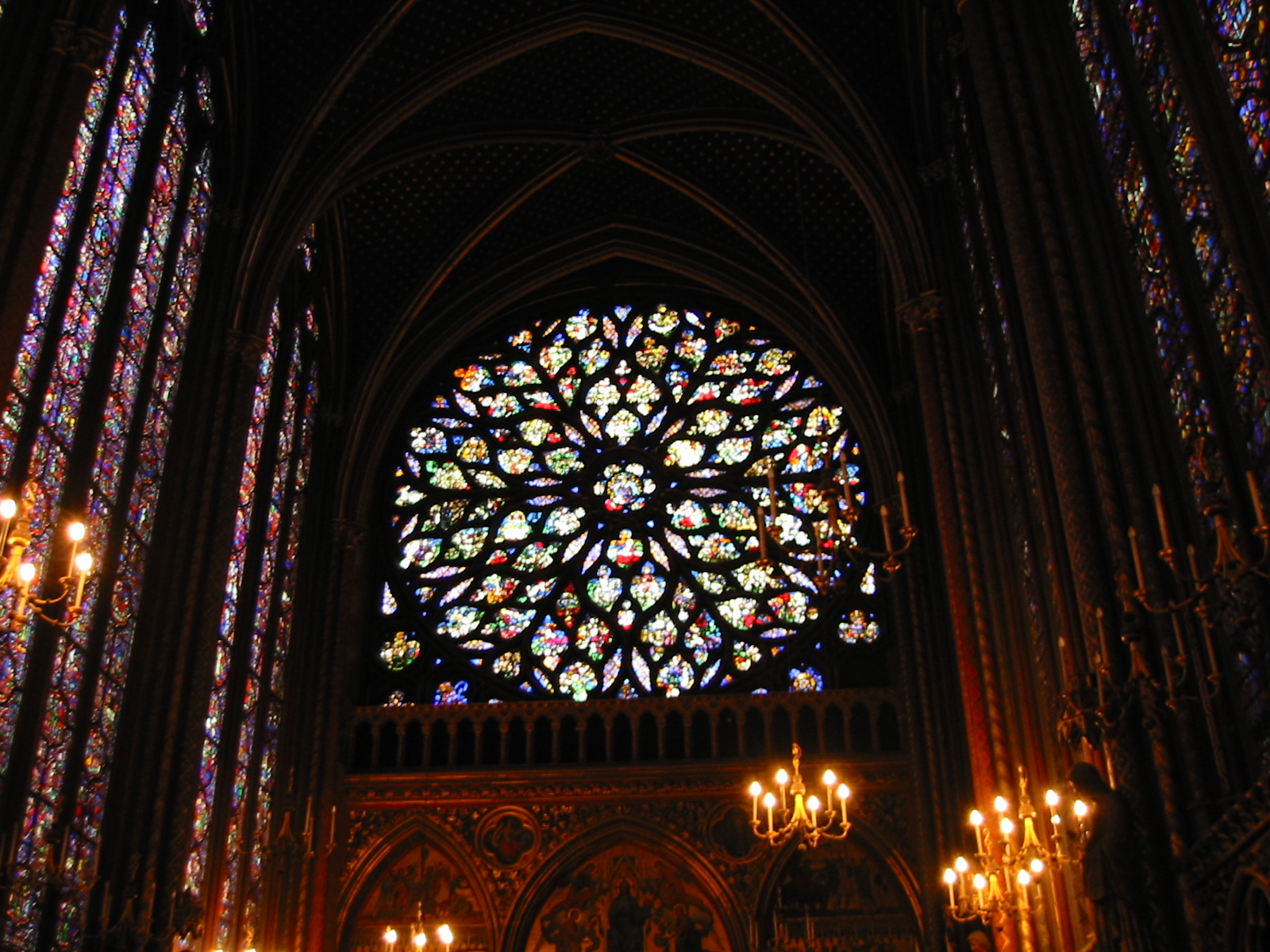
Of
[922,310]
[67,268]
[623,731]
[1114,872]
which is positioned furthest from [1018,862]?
[67,268]

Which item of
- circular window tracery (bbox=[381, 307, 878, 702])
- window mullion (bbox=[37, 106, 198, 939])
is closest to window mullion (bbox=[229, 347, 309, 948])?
circular window tracery (bbox=[381, 307, 878, 702])

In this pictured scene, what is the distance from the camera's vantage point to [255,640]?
53.4ft

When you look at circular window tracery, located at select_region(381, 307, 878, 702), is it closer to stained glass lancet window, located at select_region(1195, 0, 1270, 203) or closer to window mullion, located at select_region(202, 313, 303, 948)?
window mullion, located at select_region(202, 313, 303, 948)

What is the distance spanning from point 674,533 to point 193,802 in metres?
8.05

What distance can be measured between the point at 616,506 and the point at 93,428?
870cm

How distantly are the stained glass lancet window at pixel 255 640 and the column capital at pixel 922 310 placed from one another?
702 centimetres

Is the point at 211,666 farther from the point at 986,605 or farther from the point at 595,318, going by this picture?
the point at 595,318

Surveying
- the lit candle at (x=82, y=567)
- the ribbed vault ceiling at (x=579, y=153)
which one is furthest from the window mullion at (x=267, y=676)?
the lit candle at (x=82, y=567)

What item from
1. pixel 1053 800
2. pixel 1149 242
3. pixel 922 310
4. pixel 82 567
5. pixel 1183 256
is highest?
pixel 922 310

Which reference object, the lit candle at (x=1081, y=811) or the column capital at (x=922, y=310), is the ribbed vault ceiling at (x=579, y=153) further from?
the lit candle at (x=1081, y=811)

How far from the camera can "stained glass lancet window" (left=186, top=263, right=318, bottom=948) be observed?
14516 millimetres

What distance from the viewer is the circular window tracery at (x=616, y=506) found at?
18297 millimetres

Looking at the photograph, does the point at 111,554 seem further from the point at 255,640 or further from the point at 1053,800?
the point at 1053,800

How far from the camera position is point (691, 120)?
18438mm
